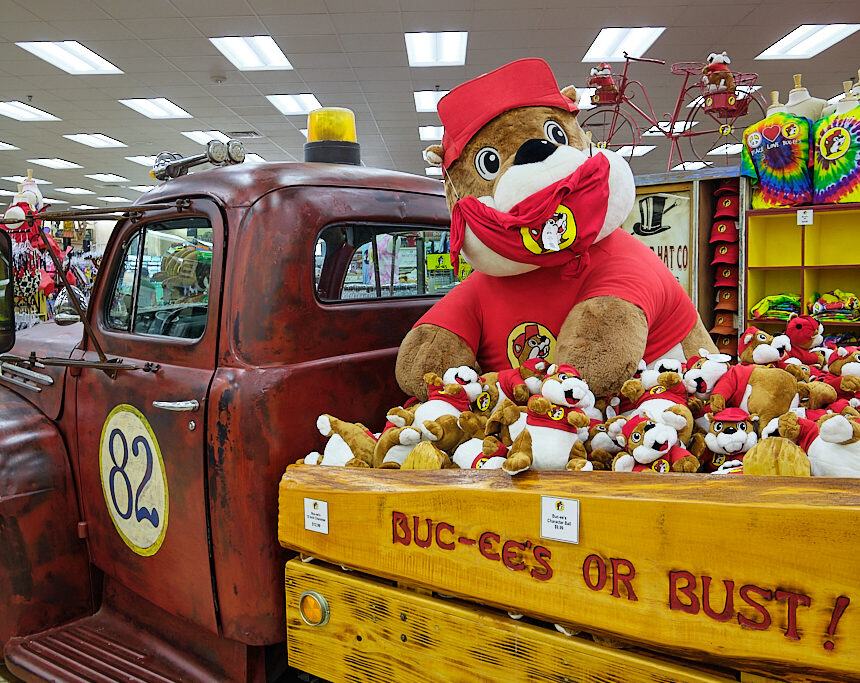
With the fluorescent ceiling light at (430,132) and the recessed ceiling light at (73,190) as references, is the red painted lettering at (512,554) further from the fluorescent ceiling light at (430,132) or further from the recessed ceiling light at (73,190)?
the recessed ceiling light at (73,190)

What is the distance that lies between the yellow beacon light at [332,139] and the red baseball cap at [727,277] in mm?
2615

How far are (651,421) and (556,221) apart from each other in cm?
54

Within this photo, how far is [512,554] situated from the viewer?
1.25 metres

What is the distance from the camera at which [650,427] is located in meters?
1.38

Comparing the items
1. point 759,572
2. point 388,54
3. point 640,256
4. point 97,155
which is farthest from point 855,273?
point 97,155

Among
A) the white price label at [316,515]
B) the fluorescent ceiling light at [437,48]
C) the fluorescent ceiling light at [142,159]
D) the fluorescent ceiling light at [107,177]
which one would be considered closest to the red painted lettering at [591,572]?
the white price label at [316,515]

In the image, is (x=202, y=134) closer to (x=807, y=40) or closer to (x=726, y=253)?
(x=807, y=40)

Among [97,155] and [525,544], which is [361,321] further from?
[97,155]

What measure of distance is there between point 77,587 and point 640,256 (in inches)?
81.7

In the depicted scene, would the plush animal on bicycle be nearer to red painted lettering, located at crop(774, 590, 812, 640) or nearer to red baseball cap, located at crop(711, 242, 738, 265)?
red baseball cap, located at crop(711, 242, 738, 265)

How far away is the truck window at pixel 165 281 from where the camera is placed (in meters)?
1.92

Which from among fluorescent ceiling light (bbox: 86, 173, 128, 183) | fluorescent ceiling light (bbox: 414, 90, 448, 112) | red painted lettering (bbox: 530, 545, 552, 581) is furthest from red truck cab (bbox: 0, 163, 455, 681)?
fluorescent ceiling light (bbox: 86, 173, 128, 183)

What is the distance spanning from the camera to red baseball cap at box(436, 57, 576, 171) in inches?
71.0

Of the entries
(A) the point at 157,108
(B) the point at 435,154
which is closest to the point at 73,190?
(A) the point at 157,108
